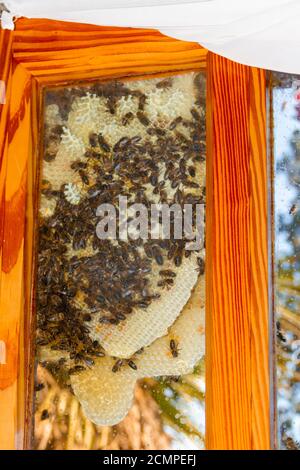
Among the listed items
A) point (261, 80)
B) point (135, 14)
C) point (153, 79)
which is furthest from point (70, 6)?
point (261, 80)

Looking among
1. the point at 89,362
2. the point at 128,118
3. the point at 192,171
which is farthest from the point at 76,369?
the point at 128,118

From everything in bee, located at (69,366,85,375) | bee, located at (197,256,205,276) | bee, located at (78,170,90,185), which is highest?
bee, located at (78,170,90,185)

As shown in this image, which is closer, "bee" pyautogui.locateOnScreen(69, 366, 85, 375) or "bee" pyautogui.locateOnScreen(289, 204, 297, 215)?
"bee" pyautogui.locateOnScreen(289, 204, 297, 215)

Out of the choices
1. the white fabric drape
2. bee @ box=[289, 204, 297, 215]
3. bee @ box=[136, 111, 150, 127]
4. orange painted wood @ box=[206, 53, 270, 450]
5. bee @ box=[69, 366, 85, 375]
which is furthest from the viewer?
bee @ box=[136, 111, 150, 127]

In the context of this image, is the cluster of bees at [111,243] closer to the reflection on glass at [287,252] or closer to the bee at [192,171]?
the bee at [192,171]

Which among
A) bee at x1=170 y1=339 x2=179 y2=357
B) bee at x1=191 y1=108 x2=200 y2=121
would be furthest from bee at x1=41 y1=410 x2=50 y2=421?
bee at x1=191 y1=108 x2=200 y2=121

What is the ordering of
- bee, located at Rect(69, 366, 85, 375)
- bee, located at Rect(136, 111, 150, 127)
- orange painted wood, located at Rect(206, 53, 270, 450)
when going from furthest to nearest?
bee, located at Rect(136, 111, 150, 127)
bee, located at Rect(69, 366, 85, 375)
orange painted wood, located at Rect(206, 53, 270, 450)

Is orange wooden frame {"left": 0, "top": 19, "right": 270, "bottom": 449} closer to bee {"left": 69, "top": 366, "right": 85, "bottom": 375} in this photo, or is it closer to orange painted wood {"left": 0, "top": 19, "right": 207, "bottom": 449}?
orange painted wood {"left": 0, "top": 19, "right": 207, "bottom": 449}

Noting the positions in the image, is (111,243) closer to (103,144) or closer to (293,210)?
(103,144)

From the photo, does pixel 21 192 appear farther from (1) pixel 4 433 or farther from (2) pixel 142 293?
(1) pixel 4 433
